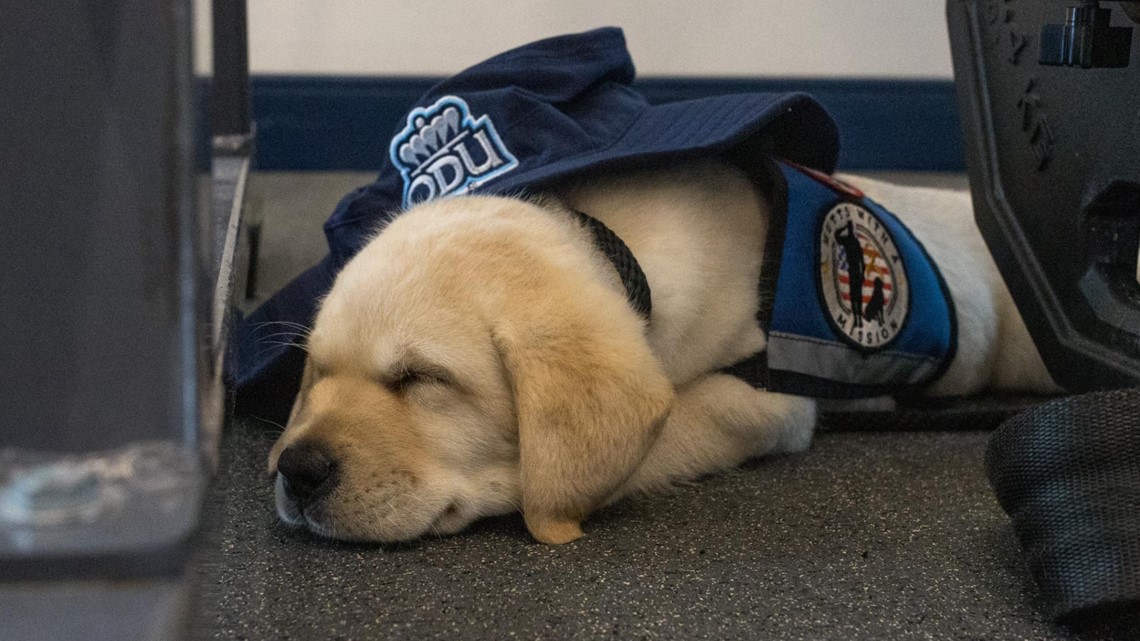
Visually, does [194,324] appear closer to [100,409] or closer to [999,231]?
[100,409]

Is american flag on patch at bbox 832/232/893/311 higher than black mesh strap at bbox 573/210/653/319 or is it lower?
lower

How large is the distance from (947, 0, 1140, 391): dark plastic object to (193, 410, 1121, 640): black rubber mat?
20 centimetres

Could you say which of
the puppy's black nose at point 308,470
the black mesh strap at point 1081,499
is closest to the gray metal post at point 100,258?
the puppy's black nose at point 308,470

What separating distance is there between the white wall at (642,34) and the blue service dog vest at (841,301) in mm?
1581

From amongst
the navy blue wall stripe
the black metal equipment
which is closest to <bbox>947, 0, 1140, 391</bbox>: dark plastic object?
the black metal equipment

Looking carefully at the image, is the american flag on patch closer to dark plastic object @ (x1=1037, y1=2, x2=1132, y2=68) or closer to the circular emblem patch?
the circular emblem patch

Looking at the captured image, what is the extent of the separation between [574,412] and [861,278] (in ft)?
1.65

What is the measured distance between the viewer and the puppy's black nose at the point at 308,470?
105cm

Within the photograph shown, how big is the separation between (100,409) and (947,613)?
697mm

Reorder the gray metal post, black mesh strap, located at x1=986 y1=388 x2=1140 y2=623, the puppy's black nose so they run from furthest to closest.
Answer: the puppy's black nose < black mesh strap, located at x1=986 y1=388 x2=1140 y2=623 < the gray metal post

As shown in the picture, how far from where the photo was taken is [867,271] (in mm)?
1409

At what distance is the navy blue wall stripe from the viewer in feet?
9.65

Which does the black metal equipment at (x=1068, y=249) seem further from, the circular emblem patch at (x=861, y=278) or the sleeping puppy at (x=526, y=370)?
the sleeping puppy at (x=526, y=370)

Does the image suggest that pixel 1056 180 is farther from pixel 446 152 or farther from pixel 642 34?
pixel 642 34
